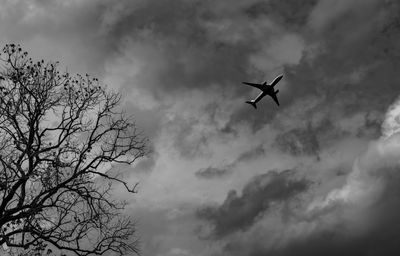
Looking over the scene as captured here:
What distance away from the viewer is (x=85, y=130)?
1838 cm

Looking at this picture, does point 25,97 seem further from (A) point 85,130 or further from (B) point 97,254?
(B) point 97,254

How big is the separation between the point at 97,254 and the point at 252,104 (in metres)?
51.9

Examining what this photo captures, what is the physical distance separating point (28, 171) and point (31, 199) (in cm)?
106

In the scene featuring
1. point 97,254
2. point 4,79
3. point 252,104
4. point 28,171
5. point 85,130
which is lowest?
point 97,254

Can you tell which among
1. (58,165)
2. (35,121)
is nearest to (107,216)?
(58,165)

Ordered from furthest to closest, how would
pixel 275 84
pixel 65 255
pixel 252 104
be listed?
pixel 252 104, pixel 275 84, pixel 65 255

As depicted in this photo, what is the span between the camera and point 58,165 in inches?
664


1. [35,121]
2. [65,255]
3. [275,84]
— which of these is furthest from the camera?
[275,84]

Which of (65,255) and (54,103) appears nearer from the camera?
(65,255)

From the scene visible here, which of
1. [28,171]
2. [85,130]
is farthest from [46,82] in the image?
[28,171]

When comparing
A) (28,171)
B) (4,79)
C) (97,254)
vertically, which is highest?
(4,79)

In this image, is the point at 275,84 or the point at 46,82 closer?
the point at 46,82

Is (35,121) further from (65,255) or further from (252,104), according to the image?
(252,104)

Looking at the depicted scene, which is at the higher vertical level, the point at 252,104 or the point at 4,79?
the point at 252,104
